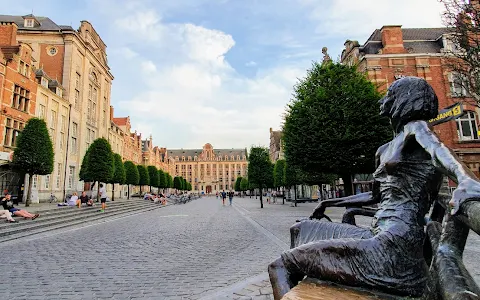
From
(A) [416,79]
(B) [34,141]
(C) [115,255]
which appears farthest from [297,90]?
(B) [34,141]

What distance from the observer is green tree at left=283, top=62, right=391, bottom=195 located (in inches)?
616

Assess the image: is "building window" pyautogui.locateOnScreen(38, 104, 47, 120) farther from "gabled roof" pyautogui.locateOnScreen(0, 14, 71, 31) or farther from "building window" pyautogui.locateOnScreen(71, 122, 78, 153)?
"gabled roof" pyautogui.locateOnScreen(0, 14, 71, 31)

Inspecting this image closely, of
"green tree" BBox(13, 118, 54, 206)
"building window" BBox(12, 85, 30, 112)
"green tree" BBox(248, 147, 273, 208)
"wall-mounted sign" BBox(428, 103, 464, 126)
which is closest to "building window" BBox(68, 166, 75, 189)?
"building window" BBox(12, 85, 30, 112)

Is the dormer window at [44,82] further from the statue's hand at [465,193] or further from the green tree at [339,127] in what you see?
the statue's hand at [465,193]

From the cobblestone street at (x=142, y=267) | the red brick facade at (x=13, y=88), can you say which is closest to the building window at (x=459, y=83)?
the cobblestone street at (x=142, y=267)

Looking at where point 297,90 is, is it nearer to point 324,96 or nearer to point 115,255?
point 324,96

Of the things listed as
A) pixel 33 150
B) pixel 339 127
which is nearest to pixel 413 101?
pixel 339 127

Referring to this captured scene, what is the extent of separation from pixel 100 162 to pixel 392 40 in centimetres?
3230

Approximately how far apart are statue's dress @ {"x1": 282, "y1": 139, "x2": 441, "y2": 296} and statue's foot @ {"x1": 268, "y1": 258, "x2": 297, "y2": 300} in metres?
0.11

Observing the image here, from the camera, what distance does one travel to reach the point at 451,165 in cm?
135

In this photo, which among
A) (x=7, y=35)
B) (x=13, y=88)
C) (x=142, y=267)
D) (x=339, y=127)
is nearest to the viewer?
(x=142, y=267)

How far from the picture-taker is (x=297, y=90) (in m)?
18.7

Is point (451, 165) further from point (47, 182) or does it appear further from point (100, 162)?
point (47, 182)

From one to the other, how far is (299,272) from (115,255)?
652cm
